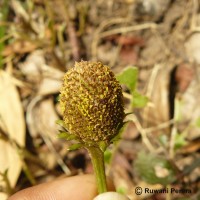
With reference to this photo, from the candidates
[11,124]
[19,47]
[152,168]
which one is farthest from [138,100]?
[19,47]

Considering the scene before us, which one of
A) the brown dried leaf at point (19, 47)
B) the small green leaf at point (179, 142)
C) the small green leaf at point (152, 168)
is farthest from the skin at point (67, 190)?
the brown dried leaf at point (19, 47)

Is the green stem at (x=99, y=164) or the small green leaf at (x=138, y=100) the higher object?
the small green leaf at (x=138, y=100)

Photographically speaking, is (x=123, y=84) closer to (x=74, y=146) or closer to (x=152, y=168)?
(x=152, y=168)

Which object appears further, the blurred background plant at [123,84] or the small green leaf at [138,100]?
the blurred background plant at [123,84]

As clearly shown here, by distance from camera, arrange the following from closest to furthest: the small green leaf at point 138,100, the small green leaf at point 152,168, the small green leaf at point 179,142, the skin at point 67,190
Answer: the skin at point 67,190, the small green leaf at point 138,100, the small green leaf at point 152,168, the small green leaf at point 179,142

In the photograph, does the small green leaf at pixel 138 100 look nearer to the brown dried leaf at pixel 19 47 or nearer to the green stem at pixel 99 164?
the green stem at pixel 99 164

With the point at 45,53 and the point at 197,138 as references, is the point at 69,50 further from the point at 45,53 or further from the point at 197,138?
the point at 197,138
